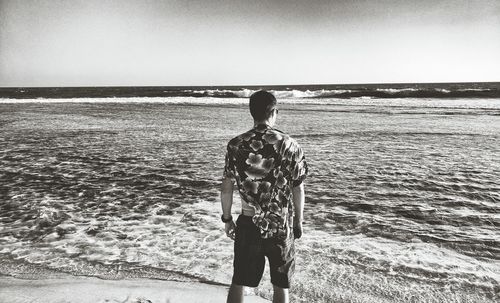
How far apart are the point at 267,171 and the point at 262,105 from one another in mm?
403

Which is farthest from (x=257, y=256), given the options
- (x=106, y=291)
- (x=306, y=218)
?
(x=306, y=218)

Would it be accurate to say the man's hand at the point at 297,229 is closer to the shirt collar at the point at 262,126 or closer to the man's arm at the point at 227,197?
the man's arm at the point at 227,197

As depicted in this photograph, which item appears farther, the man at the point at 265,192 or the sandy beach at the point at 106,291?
the sandy beach at the point at 106,291

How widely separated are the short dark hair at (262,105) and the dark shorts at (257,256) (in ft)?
2.10

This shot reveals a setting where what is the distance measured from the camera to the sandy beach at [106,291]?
299 centimetres

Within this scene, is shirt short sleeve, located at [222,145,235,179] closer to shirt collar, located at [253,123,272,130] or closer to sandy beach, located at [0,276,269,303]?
shirt collar, located at [253,123,272,130]

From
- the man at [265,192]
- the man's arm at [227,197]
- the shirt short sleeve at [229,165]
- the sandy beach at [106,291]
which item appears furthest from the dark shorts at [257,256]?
the sandy beach at [106,291]

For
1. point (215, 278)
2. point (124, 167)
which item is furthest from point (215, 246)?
point (124, 167)

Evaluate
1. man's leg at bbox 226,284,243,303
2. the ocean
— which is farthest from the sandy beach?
man's leg at bbox 226,284,243,303

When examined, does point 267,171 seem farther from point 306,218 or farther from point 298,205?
point 306,218

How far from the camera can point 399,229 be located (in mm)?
4527

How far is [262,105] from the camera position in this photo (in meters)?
2.39

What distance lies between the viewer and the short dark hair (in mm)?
2387

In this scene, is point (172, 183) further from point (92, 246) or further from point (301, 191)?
point (301, 191)
